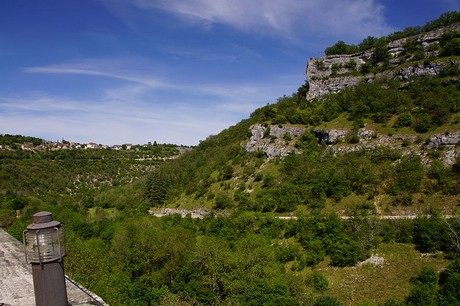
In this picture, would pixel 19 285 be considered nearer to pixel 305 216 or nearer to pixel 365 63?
pixel 305 216

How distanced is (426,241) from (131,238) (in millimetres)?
25230

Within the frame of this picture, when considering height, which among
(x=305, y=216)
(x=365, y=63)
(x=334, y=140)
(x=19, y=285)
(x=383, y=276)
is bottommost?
(x=383, y=276)

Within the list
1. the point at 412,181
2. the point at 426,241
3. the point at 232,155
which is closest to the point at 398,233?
the point at 426,241

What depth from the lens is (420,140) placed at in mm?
37406

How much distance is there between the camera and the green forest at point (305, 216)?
2155 centimetres

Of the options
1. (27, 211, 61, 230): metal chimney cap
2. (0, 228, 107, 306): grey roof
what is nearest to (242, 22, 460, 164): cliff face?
(0, 228, 107, 306): grey roof

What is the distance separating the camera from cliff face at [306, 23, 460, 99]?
49094 mm

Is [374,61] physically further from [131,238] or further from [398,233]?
[131,238]

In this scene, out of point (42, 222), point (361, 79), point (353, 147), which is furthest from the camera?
point (361, 79)

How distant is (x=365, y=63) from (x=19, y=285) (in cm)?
6202

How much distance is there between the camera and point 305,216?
33031 mm

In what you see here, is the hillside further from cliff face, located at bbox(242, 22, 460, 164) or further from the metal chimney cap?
the metal chimney cap

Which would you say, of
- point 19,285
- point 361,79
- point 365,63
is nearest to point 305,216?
point 19,285

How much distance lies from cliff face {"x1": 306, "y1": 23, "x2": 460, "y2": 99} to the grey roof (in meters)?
53.9
